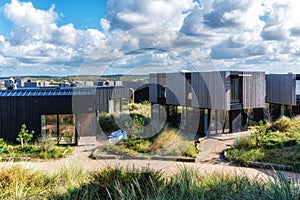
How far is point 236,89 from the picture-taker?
1620cm

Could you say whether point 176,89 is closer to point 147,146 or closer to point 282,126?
point 282,126

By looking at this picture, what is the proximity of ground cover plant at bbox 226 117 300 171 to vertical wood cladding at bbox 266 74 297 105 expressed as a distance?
4847 millimetres

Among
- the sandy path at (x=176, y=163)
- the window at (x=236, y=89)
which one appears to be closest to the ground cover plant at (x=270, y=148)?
the sandy path at (x=176, y=163)

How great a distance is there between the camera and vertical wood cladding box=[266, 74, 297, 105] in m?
18.2

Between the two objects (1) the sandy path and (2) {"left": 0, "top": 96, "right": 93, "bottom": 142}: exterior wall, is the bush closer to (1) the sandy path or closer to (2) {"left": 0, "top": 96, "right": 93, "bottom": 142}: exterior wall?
(1) the sandy path

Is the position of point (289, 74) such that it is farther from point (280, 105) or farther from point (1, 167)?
point (1, 167)

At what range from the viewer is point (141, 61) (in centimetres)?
1220

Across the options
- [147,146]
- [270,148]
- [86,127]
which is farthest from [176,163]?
[86,127]

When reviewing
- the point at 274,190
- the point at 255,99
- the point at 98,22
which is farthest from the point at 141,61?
the point at 274,190

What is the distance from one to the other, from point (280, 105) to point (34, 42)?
16051 mm

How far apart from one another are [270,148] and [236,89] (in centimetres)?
564

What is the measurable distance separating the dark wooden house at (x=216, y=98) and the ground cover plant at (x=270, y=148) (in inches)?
105

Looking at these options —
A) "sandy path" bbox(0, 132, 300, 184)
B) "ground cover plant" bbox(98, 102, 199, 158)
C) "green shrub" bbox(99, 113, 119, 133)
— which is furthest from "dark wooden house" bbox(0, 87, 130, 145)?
"green shrub" bbox(99, 113, 119, 133)

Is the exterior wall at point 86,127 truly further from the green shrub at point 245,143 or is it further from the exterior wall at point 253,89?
the exterior wall at point 253,89
